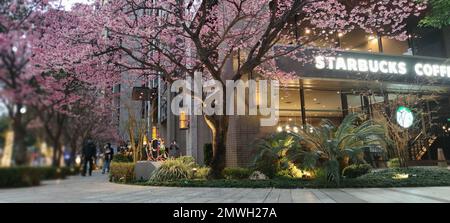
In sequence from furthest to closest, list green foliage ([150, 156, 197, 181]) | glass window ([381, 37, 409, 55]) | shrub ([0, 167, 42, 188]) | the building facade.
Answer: glass window ([381, 37, 409, 55]) → the building facade → green foliage ([150, 156, 197, 181]) → shrub ([0, 167, 42, 188])

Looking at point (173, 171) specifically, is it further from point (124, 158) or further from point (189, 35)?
point (124, 158)

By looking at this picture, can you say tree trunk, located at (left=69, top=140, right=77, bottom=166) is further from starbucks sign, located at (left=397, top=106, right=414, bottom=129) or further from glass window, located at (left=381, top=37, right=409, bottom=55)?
glass window, located at (left=381, top=37, right=409, bottom=55)

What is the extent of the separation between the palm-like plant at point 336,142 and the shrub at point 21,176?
632 centimetres

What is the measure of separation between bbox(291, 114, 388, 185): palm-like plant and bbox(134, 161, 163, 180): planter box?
4.54 m

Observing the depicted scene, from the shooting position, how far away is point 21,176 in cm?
223

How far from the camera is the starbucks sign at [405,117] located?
1149 cm

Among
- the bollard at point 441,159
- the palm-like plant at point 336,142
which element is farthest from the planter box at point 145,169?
the bollard at point 441,159

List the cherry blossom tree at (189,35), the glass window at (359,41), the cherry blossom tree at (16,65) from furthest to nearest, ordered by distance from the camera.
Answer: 1. the glass window at (359,41)
2. the cherry blossom tree at (189,35)
3. the cherry blossom tree at (16,65)

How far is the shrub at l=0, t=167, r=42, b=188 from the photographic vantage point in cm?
207

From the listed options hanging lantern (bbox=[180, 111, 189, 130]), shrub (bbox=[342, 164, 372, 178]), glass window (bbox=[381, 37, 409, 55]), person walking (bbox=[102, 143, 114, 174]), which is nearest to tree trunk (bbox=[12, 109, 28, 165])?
shrub (bbox=[342, 164, 372, 178])

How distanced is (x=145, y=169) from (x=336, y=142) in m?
6.05

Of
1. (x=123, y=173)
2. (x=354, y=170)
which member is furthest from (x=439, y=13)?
(x=123, y=173)

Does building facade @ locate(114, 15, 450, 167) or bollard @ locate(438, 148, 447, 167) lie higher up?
building facade @ locate(114, 15, 450, 167)

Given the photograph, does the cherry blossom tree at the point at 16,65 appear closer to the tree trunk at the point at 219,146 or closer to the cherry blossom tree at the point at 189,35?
the cherry blossom tree at the point at 189,35
